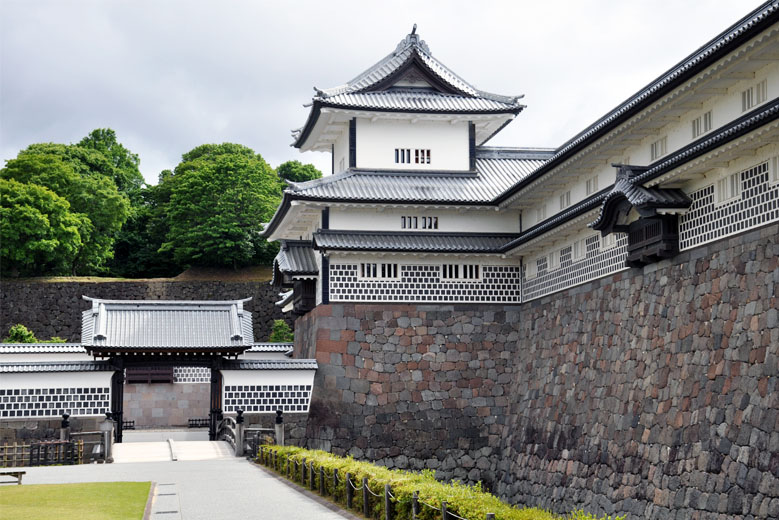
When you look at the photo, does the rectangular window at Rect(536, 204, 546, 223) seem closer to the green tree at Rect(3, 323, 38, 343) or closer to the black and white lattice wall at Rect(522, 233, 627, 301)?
the black and white lattice wall at Rect(522, 233, 627, 301)

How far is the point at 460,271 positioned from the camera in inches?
1308

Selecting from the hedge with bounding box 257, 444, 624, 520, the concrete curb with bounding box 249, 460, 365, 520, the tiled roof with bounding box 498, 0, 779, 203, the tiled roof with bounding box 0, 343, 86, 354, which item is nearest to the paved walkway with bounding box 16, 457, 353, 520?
the concrete curb with bounding box 249, 460, 365, 520

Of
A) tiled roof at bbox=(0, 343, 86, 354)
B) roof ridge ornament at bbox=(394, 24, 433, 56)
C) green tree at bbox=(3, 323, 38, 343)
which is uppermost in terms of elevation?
roof ridge ornament at bbox=(394, 24, 433, 56)

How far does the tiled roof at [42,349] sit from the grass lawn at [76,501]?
746 inches

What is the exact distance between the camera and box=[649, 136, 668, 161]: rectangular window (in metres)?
24.6

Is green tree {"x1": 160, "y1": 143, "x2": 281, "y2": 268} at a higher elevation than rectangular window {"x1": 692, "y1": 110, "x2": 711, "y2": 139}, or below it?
higher

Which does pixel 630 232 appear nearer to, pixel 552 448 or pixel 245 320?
pixel 552 448

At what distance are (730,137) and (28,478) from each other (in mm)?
17508

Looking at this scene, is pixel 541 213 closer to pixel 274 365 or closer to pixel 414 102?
pixel 414 102

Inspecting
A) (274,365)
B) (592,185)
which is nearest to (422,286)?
(274,365)

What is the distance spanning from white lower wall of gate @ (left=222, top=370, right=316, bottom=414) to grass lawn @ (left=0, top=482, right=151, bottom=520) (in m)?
9.64

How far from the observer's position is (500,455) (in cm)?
3206

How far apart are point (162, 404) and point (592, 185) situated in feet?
77.2

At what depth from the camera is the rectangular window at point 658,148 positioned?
24.6 m
